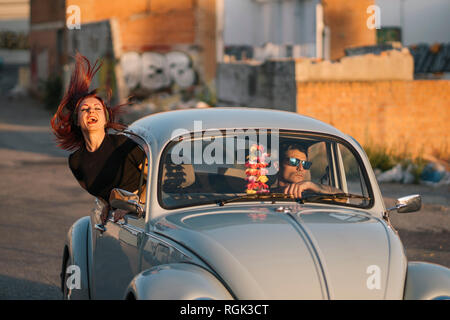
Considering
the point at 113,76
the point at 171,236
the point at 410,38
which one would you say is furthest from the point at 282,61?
the point at 410,38

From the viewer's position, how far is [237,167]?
5.48 m

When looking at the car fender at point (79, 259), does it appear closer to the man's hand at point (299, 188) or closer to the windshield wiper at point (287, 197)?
the windshield wiper at point (287, 197)

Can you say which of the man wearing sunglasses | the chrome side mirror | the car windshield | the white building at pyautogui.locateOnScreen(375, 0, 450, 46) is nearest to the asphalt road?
the car windshield

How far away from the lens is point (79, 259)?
6.14m

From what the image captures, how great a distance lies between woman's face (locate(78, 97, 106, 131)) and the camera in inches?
242

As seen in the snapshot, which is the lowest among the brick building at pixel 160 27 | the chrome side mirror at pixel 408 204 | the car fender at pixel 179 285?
the car fender at pixel 179 285

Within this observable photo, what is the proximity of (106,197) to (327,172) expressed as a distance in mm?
1644

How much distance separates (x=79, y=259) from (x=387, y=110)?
1185 centimetres

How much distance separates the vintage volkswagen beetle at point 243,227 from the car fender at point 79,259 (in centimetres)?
1

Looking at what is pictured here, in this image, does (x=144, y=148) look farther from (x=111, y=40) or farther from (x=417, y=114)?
(x=111, y=40)

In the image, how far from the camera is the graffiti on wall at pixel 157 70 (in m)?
37.1

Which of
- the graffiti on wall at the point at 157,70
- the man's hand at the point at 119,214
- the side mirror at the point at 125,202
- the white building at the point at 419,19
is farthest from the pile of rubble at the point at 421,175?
the white building at the point at 419,19

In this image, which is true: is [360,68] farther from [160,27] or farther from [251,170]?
[160,27]

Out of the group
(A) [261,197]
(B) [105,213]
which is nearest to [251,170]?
(A) [261,197]
